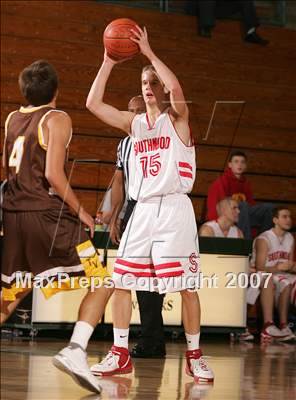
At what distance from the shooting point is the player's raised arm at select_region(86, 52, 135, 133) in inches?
183

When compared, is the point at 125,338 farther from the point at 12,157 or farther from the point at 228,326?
the point at 228,326

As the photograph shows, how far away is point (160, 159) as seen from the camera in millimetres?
4891

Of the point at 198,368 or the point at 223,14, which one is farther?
the point at 223,14

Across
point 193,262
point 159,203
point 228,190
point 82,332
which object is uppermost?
point 228,190

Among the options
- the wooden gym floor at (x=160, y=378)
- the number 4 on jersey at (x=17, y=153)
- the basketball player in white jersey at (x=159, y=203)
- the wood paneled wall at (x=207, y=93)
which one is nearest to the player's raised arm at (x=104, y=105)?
the basketball player in white jersey at (x=159, y=203)

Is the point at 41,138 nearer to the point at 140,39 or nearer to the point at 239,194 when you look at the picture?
the point at 140,39

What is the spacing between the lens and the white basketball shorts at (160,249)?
4.92 metres

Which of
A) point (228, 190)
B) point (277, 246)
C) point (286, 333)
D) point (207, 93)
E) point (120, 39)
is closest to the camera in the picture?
point (120, 39)

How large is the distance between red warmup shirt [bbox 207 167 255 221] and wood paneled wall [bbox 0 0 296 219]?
0.30 ft

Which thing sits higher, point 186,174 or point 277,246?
point 186,174

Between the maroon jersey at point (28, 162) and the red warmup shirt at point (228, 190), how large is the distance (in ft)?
5.36

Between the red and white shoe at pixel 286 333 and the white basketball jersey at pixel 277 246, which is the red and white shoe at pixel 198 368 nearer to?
the white basketball jersey at pixel 277 246

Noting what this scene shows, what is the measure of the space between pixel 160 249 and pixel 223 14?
200cm

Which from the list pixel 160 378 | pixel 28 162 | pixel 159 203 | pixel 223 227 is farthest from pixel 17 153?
pixel 223 227
